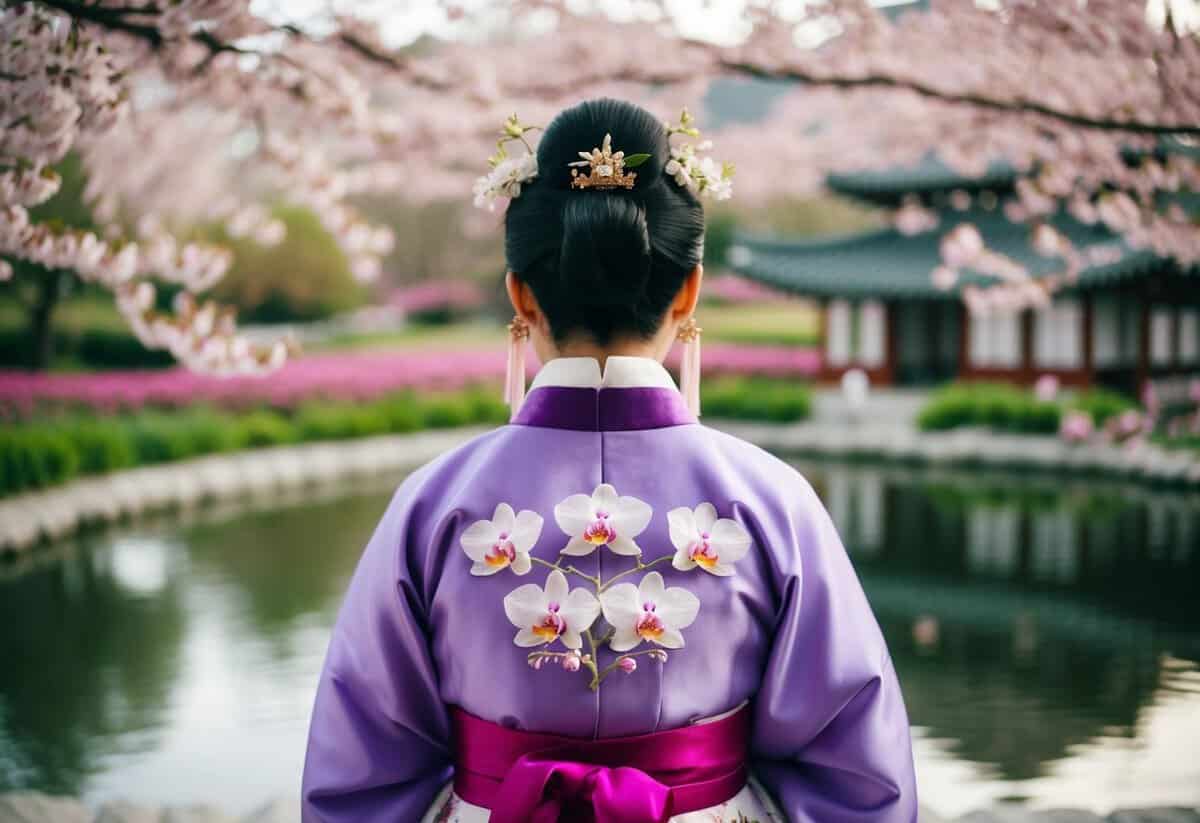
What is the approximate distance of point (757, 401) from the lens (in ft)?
54.4

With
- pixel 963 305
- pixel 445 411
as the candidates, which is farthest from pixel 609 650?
pixel 963 305

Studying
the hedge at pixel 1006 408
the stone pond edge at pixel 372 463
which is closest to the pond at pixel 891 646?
the stone pond edge at pixel 372 463

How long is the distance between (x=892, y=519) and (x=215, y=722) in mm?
6145

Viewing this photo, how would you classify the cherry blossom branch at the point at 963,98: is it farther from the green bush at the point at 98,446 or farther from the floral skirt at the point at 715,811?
the green bush at the point at 98,446

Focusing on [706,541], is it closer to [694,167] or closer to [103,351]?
[694,167]

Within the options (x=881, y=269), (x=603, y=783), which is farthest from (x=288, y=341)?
(x=881, y=269)

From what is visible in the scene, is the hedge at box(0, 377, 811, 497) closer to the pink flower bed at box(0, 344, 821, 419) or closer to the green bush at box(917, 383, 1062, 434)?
the pink flower bed at box(0, 344, 821, 419)

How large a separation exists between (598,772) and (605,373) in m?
0.48

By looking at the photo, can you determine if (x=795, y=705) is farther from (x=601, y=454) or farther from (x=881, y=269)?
(x=881, y=269)

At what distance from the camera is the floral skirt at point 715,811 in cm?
145

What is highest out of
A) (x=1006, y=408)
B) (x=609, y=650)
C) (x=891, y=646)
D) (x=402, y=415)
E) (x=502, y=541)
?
(x=502, y=541)

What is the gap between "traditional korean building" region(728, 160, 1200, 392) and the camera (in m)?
15.5

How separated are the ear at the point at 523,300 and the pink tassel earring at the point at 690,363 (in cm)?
20

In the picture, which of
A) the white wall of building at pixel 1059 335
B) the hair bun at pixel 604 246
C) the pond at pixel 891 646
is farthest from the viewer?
the white wall of building at pixel 1059 335
